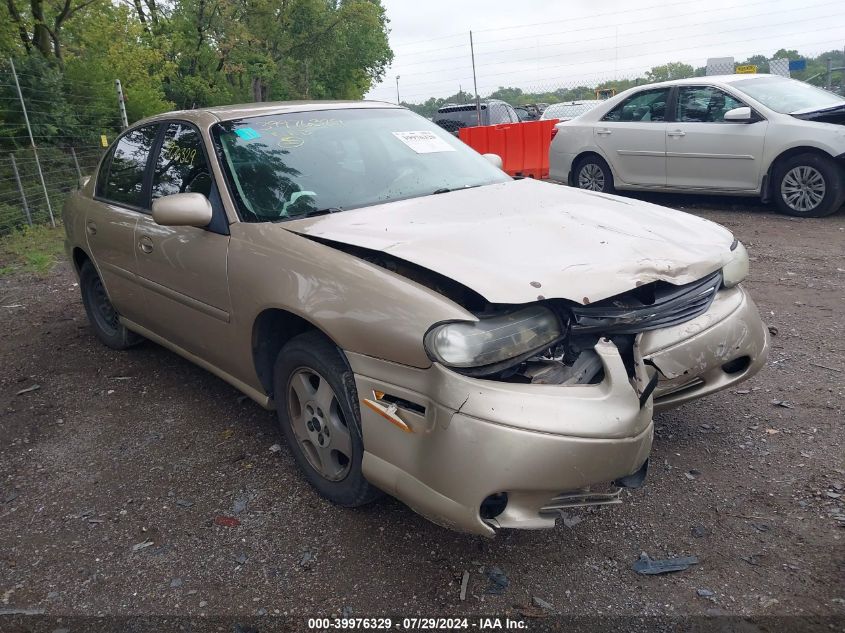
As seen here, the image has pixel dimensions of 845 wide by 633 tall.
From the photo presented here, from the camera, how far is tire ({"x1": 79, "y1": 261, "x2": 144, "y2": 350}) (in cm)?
496

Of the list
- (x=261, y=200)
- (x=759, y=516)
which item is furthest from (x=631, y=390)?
(x=261, y=200)

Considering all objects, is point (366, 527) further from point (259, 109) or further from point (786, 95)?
point (786, 95)

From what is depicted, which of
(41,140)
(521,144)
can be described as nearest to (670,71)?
(521,144)

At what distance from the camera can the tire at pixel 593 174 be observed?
9.20 metres

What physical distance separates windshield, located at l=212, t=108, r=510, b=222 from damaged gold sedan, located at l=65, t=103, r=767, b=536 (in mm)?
12

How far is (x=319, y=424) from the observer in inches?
115

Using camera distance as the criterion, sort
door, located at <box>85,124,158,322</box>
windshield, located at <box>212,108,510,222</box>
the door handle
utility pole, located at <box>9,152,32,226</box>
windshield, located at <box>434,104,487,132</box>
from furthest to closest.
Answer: windshield, located at <box>434,104,487,132</box>
utility pole, located at <box>9,152,32,226</box>
door, located at <box>85,124,158,322</box>
the door handle
windshield, located at <box>212,108,510,222</box>

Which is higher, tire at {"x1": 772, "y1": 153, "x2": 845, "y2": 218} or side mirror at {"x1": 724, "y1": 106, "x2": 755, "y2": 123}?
side mirror at {"x1": 724, "y1": 106, "x2": 755, "y2": 123}

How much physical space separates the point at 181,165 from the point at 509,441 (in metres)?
2.63

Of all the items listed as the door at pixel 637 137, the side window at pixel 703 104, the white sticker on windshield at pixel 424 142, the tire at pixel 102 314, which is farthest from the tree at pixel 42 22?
the white sticker on windshield at pixel 424 142

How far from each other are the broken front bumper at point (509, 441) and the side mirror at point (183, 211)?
54.6 inches

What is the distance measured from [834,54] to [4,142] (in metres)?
15.5

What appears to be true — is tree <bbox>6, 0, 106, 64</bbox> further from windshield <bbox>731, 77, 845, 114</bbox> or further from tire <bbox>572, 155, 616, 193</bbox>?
windshield <bbox>731, 77, 845, 114</bbox>

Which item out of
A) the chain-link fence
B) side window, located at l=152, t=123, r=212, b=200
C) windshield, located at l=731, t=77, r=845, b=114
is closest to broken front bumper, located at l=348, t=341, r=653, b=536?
side window, located at l=152, t=123, r=212, b=200
